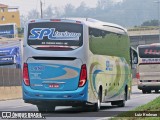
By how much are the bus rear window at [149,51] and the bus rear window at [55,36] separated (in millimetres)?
25397

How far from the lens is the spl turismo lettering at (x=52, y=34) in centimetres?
2156

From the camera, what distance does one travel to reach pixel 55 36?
70.8ft

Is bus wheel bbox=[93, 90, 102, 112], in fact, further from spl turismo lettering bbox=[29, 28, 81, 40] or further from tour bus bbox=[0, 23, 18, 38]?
tour bus bbox=[0, 23, 18, 38]

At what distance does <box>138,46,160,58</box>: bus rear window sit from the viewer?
153 feet

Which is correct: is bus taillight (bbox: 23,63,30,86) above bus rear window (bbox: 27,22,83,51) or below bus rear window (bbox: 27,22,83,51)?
below

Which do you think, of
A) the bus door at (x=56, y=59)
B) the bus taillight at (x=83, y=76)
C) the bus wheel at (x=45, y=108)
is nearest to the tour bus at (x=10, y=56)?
the bus wheel at (x=45, y=108)

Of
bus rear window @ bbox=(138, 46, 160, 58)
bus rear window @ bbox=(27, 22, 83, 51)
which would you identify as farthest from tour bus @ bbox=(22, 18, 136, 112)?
bus rear window @ bbox=(138, 46, 160, 58)

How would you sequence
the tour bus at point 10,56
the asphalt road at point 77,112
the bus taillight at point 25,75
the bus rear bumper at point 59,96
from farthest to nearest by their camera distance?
the tour bus at point 10,56 → the bus taillight at point 25,75 → the bus rear bumper at point 59,96 → the asphalt road at point 77,112

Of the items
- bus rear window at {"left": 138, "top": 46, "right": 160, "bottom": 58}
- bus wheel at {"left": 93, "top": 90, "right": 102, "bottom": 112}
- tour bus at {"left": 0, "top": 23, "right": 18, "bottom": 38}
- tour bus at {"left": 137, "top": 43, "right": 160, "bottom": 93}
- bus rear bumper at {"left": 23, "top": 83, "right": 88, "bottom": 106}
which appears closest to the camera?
bus rear bumper at {"left": 23, "top": 83, "right": 88, "bottom": 106}

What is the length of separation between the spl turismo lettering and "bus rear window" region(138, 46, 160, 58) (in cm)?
2549

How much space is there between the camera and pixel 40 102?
850 inches

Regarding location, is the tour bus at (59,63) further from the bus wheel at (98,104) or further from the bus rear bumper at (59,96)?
the bus wheel at (98,104)

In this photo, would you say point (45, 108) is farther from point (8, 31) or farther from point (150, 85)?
point (8, 31)

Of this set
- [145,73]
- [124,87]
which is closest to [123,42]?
[124,87]
